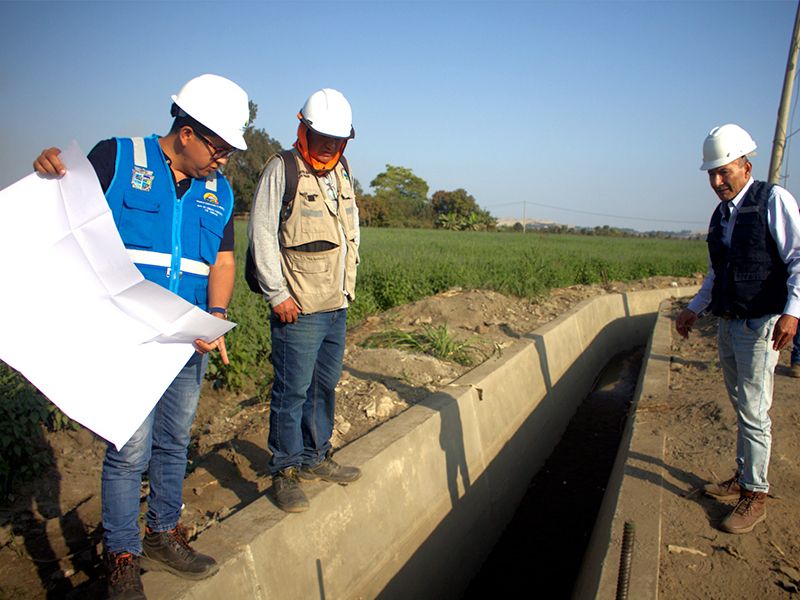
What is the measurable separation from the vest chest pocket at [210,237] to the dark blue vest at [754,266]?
2.76 meters

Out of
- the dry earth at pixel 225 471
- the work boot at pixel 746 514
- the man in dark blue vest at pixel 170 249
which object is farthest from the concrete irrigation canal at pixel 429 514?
the work boot at pixel 746 514

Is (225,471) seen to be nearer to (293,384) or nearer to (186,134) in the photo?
(293,384)

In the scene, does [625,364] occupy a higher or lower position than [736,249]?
lower

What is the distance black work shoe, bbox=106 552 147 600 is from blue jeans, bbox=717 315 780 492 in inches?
123

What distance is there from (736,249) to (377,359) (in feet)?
10.3

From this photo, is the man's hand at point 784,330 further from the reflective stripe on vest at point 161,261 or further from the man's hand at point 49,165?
the man's hand at point 49,165

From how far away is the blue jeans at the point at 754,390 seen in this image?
2816mm

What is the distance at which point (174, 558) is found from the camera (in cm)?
199

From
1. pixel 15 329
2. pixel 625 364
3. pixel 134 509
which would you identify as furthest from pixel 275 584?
pixel 625 364

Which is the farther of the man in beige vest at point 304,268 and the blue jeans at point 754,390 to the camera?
the blue jeans at point 754,390

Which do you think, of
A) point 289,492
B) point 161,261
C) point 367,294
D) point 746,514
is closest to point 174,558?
point 289,492

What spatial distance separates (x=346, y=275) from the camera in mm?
2736

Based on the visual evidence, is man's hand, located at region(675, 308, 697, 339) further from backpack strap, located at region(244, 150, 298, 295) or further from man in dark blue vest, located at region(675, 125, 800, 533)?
backpack strap, located at region(244, 150, 298, 295)

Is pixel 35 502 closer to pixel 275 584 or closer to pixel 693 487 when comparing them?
pixel 275 584
